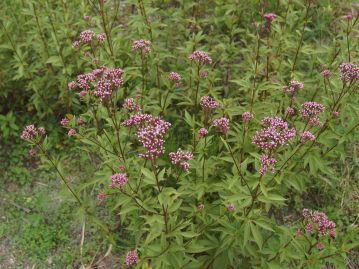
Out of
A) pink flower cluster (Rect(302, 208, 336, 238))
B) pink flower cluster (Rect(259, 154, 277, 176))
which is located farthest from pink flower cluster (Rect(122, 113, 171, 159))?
pink flower cluster (Rect(302, 208, 336, 238))

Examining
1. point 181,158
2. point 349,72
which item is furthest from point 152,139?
point 349,72

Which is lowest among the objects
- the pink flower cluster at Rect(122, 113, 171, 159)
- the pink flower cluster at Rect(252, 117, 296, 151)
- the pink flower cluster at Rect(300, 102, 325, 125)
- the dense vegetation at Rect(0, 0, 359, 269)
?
the dense vegetation at Rect(0, 0, 359, 269)

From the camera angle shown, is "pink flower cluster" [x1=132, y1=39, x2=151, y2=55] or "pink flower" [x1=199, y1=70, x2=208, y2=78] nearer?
"pink flower cluster" [x1=132, y1=39, x2=151, y2=55]

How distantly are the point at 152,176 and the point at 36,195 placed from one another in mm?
3142

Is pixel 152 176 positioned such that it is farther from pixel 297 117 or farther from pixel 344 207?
pixel 344 207

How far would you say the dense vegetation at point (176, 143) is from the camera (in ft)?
14.3

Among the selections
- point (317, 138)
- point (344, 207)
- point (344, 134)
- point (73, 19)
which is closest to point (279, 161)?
point (317, 138)

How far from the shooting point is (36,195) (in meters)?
6.45

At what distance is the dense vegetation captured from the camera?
14.3ft

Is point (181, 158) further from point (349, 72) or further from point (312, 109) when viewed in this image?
point (349, 72)

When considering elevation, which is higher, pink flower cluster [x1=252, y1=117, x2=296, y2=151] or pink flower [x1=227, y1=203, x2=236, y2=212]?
pink flower cluster [x1=252, y1=117, x2=296, y2=151]

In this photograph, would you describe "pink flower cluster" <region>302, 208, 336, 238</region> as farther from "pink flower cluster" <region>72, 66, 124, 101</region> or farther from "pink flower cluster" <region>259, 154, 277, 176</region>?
"pink flower cluster" <region>72, 66, 124, 101</region>

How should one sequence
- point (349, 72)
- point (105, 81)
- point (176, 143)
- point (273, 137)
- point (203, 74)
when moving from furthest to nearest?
1. point (176, 143)
2. point (203, 74)
3. point (349, 72)
4. point (105, 81)
5. point (273, 137)

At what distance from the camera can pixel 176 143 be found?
6215 mm
